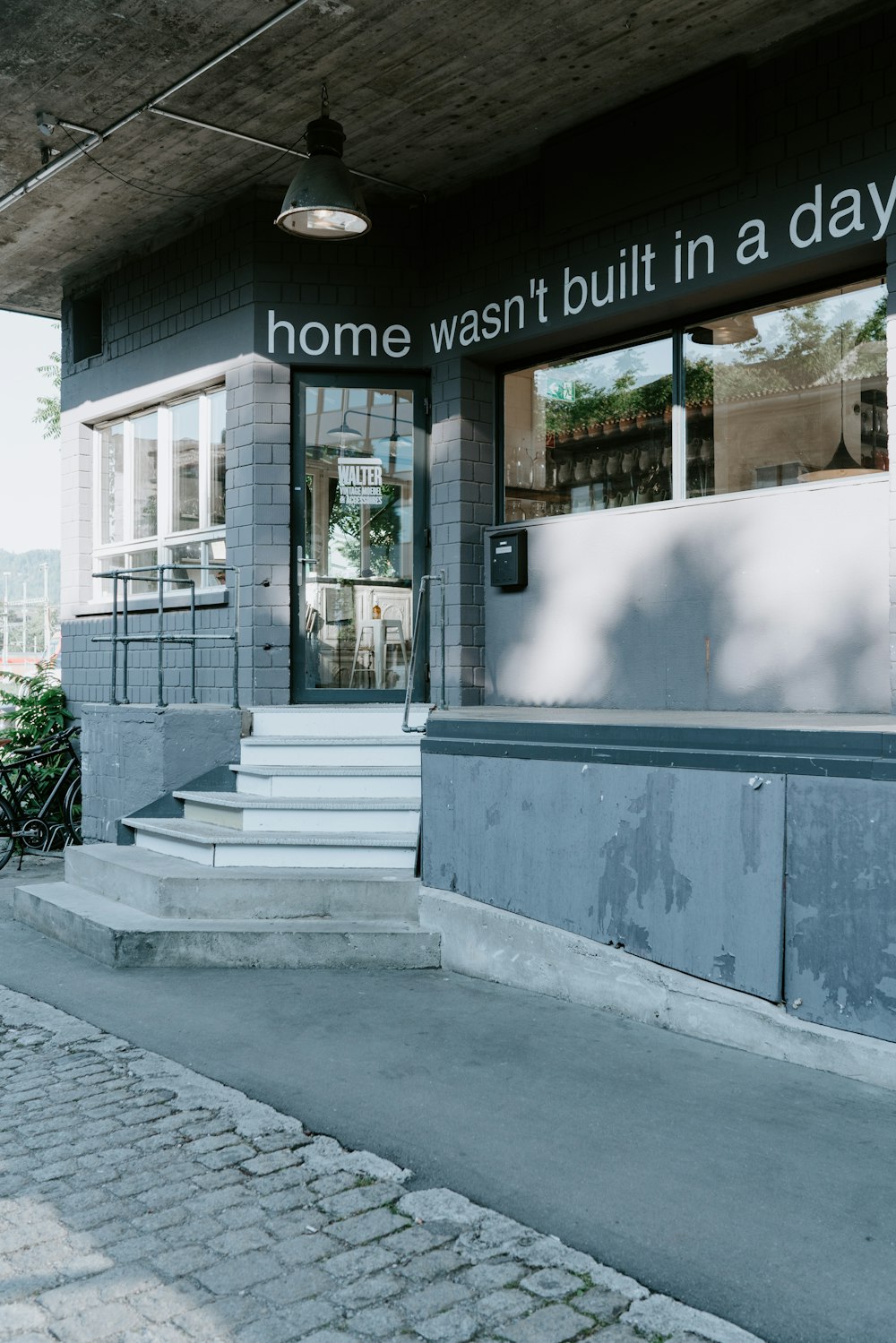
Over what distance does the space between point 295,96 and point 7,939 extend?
528cm

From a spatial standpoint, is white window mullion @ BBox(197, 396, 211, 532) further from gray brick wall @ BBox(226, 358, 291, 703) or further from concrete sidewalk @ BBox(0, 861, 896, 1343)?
concrete sidewalk @ BBox(0, 861, 896, 1343)

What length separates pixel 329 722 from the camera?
7.68m

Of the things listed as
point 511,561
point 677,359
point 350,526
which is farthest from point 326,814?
point 677,359

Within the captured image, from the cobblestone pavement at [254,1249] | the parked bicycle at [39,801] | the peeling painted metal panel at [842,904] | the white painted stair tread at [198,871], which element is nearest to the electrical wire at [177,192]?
the parked bicycle at [39,801]

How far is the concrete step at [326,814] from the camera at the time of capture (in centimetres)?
651


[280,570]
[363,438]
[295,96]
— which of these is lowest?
[280,570]

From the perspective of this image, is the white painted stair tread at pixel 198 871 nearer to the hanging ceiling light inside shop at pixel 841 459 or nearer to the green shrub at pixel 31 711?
the hanging ceiling light inside shop at pixel 841 459

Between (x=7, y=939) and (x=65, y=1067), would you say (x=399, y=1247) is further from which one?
(x=7, y=939)

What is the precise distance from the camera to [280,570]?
8594 mm

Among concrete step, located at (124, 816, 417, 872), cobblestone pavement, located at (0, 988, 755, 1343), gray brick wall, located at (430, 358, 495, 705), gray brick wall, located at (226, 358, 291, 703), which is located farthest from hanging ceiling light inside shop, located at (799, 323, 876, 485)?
cobblestone pavement, located at (0, 988, 755, 1343)

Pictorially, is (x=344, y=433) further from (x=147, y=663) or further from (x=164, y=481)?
(x=147, y=663)

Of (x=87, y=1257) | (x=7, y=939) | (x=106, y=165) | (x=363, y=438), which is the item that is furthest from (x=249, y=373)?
(x=87, y=1257)

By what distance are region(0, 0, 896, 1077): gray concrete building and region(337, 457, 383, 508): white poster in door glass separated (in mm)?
30

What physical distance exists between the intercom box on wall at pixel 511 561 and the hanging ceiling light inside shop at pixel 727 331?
177cm
